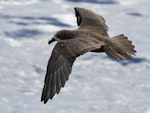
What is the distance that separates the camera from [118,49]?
14.8 meters

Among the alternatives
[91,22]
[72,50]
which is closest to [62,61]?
[72,50]

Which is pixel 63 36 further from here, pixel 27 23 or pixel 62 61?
pixel 27 23

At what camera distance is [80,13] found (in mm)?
16562

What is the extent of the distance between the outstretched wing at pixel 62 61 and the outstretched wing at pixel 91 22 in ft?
3.79

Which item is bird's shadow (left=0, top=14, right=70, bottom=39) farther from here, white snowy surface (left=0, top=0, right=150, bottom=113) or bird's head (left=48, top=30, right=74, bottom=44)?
bird's head (left=48, top=30, right=74, bottom=44)

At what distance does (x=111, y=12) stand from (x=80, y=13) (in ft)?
33.0

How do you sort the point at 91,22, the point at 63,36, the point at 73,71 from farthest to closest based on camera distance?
1. the point at 73,71
2. the point at 91,22
3. the point at 63,36

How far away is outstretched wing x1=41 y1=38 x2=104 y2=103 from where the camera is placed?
45.9ft

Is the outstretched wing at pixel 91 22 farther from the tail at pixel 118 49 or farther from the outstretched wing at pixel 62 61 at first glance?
the outstretched wing at pixel 62 61

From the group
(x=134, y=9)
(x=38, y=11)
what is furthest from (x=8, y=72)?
(x=134, y=9)

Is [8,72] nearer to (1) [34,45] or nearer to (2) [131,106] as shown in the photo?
(1) [34,45]

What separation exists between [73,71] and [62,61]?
401 inches

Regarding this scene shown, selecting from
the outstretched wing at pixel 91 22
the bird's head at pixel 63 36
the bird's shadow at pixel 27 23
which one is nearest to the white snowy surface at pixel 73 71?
the bird's shadow at pixel 27 23

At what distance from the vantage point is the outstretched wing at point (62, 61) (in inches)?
551
